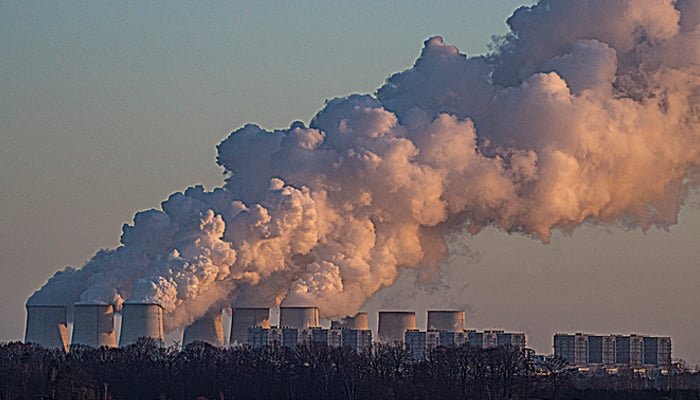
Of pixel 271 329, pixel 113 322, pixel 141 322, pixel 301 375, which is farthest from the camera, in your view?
pixel 113 322

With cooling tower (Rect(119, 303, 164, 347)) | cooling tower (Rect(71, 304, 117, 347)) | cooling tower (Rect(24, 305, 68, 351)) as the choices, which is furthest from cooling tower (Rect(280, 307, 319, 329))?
cooling tower (Rect(24, 305, 68, 351))

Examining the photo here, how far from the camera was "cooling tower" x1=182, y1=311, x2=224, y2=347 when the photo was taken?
78.4 m

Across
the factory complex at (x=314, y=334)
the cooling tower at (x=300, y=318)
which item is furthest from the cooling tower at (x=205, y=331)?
the cooling tower at (x=300, y=318)

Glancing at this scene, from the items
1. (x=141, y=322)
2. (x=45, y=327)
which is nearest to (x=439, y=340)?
(x=141, y=322)

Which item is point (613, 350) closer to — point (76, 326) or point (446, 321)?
point (446, 321)

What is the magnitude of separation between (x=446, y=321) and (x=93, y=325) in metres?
16.6

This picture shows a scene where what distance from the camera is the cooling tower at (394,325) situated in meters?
74.4

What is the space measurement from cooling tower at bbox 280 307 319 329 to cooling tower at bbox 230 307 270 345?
183cm

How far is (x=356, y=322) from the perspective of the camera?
78.9m

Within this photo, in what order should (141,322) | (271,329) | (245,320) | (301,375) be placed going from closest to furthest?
1. (301,375)
2. (141,322)
3. (271,329)
4. (245,320)

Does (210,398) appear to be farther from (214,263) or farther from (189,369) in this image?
(214,263)

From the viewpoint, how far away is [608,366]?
255ft

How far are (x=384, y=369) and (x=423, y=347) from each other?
7446mm

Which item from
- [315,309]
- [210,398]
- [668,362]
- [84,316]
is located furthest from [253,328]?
[668,362]
